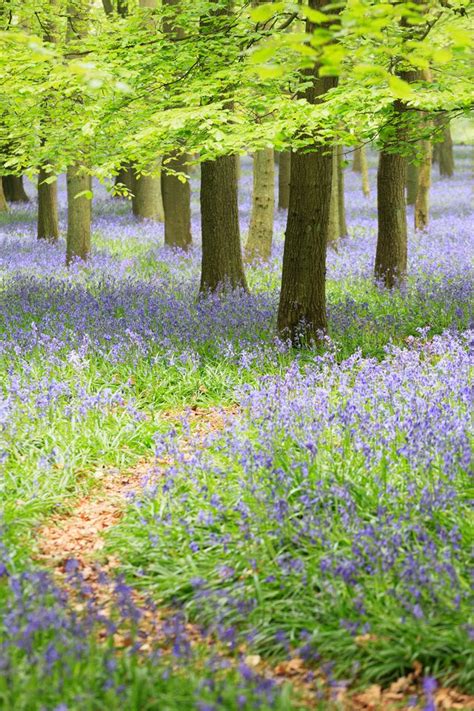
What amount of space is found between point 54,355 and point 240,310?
271cm

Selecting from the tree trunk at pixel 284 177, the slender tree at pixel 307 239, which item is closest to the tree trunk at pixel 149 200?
the tree trunk at pixel 284 177

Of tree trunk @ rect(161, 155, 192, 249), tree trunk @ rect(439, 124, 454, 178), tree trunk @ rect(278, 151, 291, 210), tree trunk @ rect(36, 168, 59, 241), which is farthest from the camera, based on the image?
tree trunk @ rect(439, 124, 454, 178)

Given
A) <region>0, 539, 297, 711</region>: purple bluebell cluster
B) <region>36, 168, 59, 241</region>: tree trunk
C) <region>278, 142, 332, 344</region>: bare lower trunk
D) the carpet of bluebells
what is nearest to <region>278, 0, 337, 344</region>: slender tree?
<region>278, 142, 332, 344</region>: bare lower trunk

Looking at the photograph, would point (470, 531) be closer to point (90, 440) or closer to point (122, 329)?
point (90, 440)

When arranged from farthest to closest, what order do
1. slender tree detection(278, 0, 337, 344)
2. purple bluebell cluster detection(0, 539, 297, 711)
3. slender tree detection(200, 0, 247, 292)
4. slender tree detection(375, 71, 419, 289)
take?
1. slender tree detection(375, 71, 419, 289)
2. slender tree detection(200, 0, 247, 292)
3. slender tree detection(278, 0, 337, 344)
4. purple bluebell cluster detection(0, 539, 297, 711)

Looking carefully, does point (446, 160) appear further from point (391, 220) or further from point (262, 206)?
point (391, 220)

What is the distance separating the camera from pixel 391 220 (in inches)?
490

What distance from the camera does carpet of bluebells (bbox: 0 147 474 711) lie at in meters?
3.44

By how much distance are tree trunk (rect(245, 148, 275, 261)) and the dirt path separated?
7.88 meters

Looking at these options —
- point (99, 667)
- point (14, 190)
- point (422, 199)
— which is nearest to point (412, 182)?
point (422, 199)

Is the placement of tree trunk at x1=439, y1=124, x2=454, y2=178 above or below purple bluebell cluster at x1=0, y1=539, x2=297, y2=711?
above

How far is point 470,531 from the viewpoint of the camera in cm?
439

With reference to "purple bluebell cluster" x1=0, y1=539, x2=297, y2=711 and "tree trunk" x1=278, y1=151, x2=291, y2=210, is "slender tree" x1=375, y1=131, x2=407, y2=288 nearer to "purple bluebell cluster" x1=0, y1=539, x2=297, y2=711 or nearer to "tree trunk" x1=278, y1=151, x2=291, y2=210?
"purple bluebell cluster" x1=0, y1=539, x2=297, y2=711

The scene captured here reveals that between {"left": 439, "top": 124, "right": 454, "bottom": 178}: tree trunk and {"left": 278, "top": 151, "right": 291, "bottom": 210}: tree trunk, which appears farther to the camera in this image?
{"left": 439, "top": 124, "right": 454, "bottom": 178}: tree trunk
